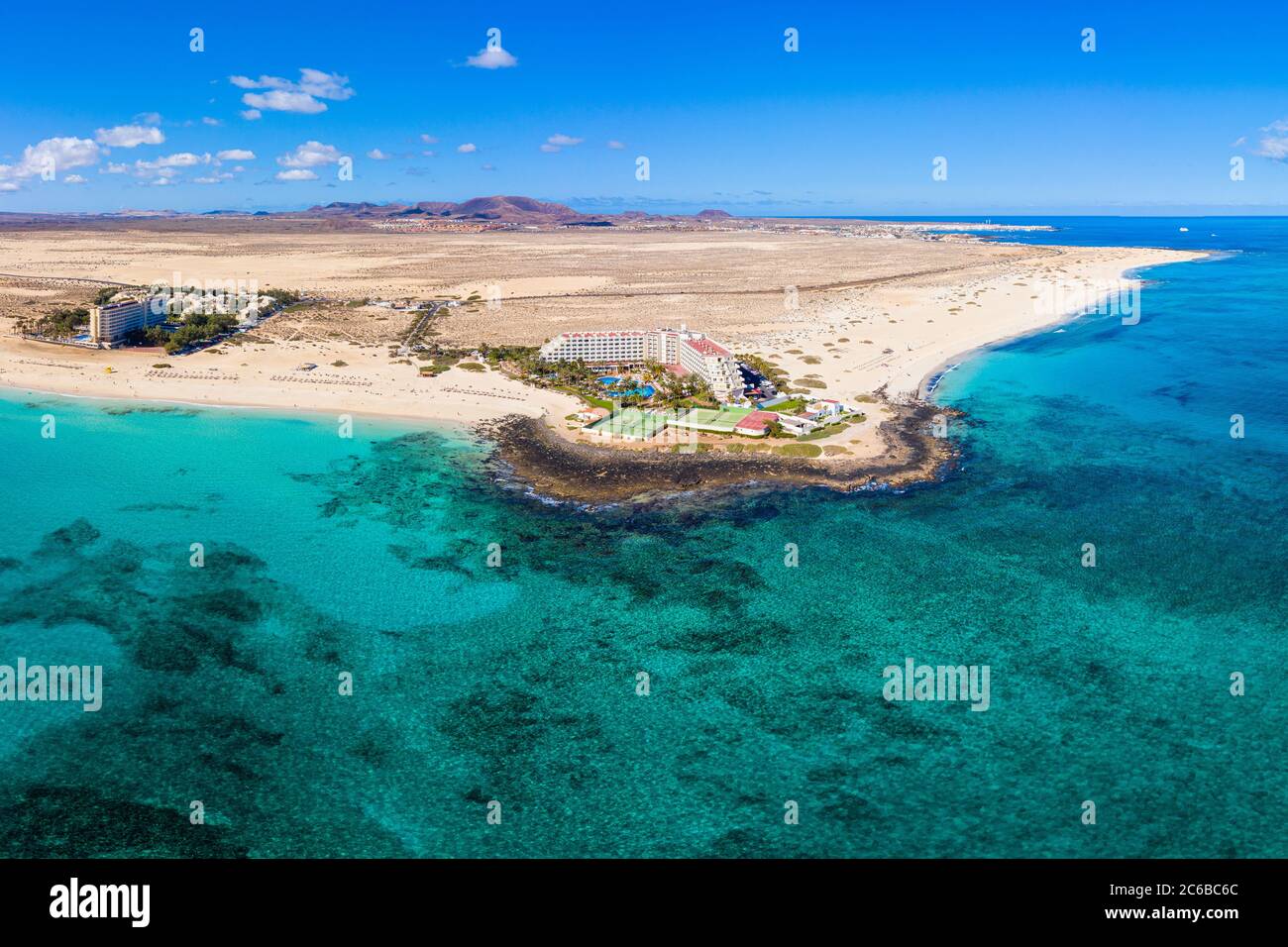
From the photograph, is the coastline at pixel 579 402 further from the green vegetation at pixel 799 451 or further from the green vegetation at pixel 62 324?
the green vegetation at pixel 62 324

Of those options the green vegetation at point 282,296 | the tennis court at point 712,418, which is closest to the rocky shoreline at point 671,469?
the tennis court at point 712,418

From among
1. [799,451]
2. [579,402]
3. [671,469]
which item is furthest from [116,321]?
[799,451]

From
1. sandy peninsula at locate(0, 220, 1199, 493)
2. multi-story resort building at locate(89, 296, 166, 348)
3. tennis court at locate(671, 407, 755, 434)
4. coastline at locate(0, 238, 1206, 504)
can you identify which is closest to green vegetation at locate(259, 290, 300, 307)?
sandy peninsula at locate(0, 220, 1199, 493)

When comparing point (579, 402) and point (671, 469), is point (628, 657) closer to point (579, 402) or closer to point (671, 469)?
point (671, 469)

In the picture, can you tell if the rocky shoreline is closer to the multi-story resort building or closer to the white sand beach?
the white sand beach
